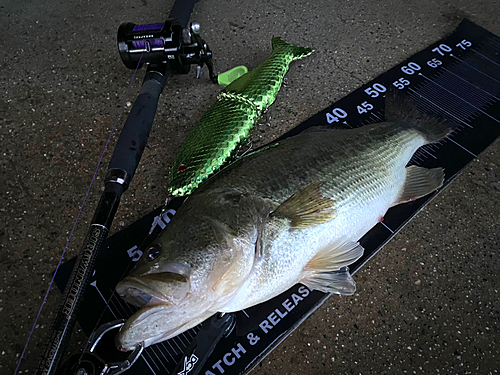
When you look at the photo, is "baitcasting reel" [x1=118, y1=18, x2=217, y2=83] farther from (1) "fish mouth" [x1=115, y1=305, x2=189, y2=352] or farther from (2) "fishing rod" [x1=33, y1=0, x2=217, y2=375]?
(1) "fish mouth" [x1=115, y1=305, x2=189, y2=352]

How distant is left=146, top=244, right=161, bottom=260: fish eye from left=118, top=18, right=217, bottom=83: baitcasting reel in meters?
0.95

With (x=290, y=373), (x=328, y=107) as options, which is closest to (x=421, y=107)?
(x=328, y=107)

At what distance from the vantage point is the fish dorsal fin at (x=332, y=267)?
1211 mm

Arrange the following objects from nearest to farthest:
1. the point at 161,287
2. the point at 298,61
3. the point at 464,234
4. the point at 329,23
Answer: the point at 161,287 < the point at 464,234 < the point at 298,61 < the point at 329,23

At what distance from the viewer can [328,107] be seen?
1.93m

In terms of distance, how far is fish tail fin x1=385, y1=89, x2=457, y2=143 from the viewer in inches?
65.3

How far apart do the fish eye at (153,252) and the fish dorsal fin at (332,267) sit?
0.51 meters

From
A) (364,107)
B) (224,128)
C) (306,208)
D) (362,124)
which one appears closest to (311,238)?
(306,208)

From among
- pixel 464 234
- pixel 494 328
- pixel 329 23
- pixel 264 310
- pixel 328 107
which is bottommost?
pixel 494 328

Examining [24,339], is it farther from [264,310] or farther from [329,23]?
[329,23]

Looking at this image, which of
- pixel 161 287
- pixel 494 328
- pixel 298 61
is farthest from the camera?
pixel 298 61

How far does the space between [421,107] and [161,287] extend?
166 cm

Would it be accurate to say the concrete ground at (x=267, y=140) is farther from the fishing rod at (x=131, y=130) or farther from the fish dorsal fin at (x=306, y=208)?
the fish dorsal fin at (x=306, y=208)

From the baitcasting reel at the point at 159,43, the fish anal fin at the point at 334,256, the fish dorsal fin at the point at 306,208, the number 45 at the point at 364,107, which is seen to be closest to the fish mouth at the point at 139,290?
the fish dorsal fin at the point at 306,208
